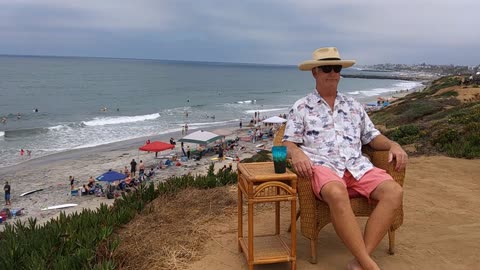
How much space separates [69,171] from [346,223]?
17.7 m

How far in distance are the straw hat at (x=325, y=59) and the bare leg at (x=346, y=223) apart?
92cm

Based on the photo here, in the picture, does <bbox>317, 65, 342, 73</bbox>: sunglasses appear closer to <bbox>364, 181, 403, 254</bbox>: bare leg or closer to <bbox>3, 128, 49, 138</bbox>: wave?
<bbox>364, 181, 403, 254</bbox>: bare leg

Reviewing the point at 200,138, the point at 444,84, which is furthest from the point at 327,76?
the point at 444,84

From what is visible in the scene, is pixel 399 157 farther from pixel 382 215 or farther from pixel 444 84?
pixel 444 84

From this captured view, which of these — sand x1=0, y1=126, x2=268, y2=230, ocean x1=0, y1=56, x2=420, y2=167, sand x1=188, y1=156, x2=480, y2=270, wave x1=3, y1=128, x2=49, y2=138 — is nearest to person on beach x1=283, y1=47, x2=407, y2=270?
sand x1=188, y1=156, x2=480, y2=270

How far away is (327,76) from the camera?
3.07 m

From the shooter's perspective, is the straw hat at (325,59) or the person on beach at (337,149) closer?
the person on beach at (337,149)

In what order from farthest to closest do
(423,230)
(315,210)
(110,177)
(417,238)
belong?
(110,177) < (423,230) < (417,238) < (315,210)

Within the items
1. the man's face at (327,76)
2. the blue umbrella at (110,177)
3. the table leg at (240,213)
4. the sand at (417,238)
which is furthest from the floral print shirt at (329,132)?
the blue umbrella at (110,177)

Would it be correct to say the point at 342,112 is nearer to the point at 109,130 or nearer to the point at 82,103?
the point at 109,130

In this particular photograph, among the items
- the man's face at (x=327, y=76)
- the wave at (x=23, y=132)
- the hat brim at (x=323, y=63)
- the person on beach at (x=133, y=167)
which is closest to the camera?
the hat brim at (x=323, y=63)

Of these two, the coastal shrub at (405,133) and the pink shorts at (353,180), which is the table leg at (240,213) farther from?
the coastal shrub at (405,133)

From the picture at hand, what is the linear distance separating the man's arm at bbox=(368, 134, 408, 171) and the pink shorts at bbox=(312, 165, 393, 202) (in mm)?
136

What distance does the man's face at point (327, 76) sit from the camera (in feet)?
10.00
